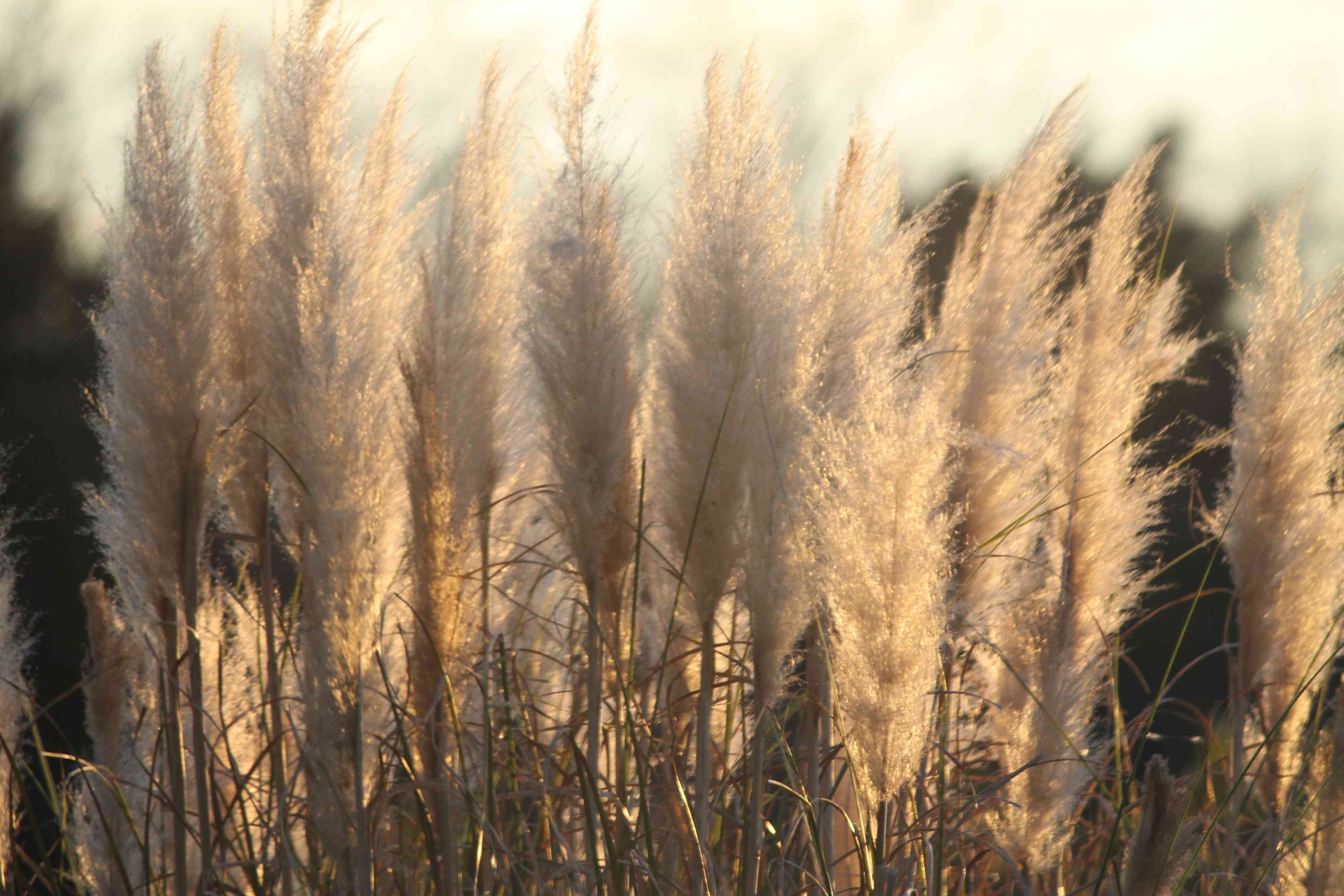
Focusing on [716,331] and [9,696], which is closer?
[716,331]

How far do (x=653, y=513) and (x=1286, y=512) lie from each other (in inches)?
57.5

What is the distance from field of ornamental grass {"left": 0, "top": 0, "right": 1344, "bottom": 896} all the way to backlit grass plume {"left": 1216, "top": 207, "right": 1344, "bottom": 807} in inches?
0.4

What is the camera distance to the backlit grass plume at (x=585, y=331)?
2.05m

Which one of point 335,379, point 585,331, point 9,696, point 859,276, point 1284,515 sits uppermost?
point 859,276

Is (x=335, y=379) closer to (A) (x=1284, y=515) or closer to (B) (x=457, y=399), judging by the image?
(B) (x=457, y=399)

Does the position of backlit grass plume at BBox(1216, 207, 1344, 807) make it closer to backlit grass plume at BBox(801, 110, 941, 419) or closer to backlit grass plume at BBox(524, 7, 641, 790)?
backlit grass plume at BBox(801, 110, 941, 419)

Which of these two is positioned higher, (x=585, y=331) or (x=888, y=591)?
(x=585, y=331)

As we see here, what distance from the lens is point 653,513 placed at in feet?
8.15

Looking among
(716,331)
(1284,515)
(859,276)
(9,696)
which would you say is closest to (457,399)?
(716,331)

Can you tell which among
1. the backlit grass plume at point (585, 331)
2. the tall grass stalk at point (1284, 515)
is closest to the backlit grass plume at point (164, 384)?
the backlit grass plume at point (585, 331)

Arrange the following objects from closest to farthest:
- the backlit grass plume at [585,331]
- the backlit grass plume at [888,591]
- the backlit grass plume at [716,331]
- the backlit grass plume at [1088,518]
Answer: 1. the backlit grass plume at [888,591]
2. the backlit grass plume at [716,331]
3. the backlit grass plume at [585,331]
4. the backlit grass plume at [1088,518]

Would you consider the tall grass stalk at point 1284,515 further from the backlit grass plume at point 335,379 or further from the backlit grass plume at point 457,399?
the backlit grass plume at point 335,379

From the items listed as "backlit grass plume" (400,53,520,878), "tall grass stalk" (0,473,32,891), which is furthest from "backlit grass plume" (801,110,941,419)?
"tall grass stalk" (0,473,32,891)

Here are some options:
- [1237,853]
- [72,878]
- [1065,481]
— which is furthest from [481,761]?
[1237,853]
